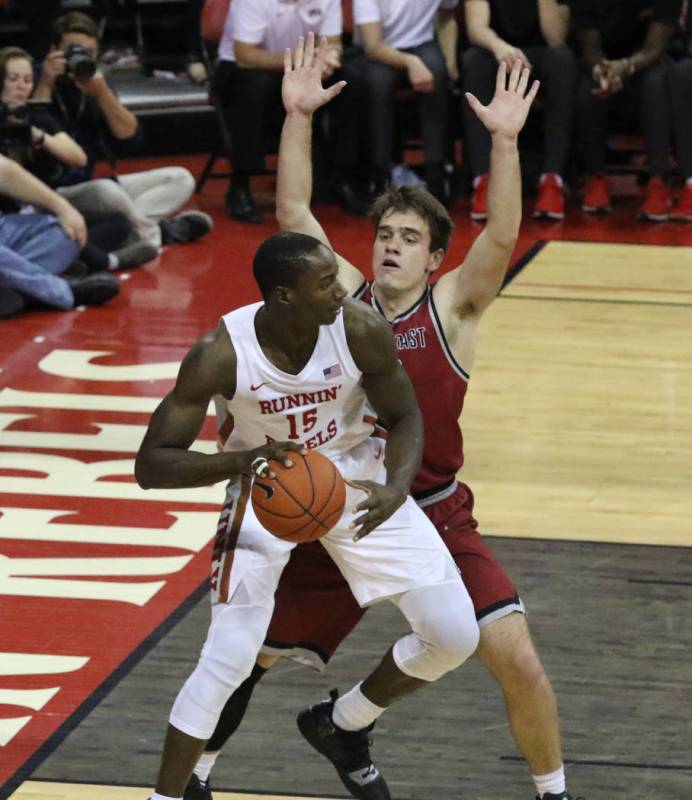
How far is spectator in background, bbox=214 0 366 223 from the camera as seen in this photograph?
10375 millimetres

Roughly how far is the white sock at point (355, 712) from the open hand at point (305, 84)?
4.86 feet

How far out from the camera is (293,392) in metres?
3.68

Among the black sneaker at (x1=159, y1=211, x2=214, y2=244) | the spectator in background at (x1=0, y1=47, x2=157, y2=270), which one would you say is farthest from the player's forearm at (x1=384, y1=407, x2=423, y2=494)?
the black sneaker at (x1=159, y1=211, x2=214, y2=244)

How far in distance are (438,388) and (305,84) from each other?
0.91 m

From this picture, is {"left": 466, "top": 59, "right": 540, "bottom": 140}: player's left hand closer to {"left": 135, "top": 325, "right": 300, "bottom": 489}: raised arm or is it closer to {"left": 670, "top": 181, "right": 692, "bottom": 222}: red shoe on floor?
{"left": 135, "top": 325, "right": 300, "bottom": 489}: raised arm

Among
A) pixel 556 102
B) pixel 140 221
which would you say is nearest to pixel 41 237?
pixel 140 221

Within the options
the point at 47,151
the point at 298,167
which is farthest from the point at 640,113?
the point at 298,167

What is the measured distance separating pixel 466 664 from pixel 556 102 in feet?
20.8

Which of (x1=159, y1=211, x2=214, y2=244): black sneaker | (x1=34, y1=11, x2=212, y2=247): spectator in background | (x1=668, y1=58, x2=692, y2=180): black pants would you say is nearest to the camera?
(x1=34, y1=11, x2=212, y2=247): spectator in background

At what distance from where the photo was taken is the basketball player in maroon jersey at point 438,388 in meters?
3.84

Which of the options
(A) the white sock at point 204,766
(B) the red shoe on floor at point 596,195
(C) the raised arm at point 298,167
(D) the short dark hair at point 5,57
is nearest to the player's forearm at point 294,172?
(C) the raised arm at point 298,167

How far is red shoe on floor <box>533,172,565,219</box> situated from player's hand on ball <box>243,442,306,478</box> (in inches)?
290

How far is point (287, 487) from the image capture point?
3475 millimetres

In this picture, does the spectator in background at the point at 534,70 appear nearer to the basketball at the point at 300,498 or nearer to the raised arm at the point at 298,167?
the raised arm at the point at 298,167
